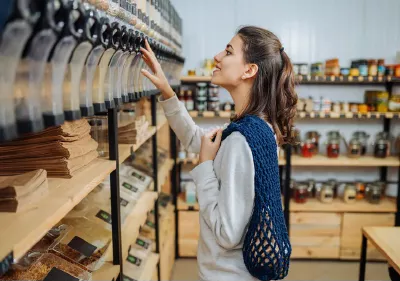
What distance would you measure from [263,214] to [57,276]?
0.70 meters

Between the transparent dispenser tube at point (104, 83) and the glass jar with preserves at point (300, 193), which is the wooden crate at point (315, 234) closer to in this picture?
the glass jar with preserves at point (300, 193)

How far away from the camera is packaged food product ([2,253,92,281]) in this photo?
121 centimetres

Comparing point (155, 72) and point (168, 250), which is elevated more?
point (155, 72)

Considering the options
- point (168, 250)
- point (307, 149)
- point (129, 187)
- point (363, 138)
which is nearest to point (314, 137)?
point (307, 149)

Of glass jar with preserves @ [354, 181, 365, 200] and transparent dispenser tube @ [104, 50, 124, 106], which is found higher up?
transparent dispenser tube @ [104, 50, 124, 106]

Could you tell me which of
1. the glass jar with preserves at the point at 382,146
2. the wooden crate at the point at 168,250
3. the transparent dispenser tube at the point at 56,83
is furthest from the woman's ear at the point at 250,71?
the glass jar with preserves at the point at 382,146

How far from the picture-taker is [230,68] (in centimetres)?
159

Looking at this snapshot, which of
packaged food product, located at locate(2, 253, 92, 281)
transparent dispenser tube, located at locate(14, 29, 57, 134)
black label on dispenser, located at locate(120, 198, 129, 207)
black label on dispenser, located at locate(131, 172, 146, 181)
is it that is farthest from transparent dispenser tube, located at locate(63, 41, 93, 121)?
black label on dispenser, located at locate(131, 172, 146, 181)

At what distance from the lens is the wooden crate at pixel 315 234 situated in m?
4.06

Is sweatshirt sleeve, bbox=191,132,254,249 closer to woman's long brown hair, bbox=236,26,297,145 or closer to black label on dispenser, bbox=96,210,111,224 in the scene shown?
woman's long brown hair, bbox=236,26,297,145

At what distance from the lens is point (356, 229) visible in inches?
159

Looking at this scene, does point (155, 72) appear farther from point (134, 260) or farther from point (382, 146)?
point (382, 146)

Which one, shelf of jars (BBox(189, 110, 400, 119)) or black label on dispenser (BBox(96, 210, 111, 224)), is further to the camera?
shelf of jars (BBox(189, 110, 400, 119))

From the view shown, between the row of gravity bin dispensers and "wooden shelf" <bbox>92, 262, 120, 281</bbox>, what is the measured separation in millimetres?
823
